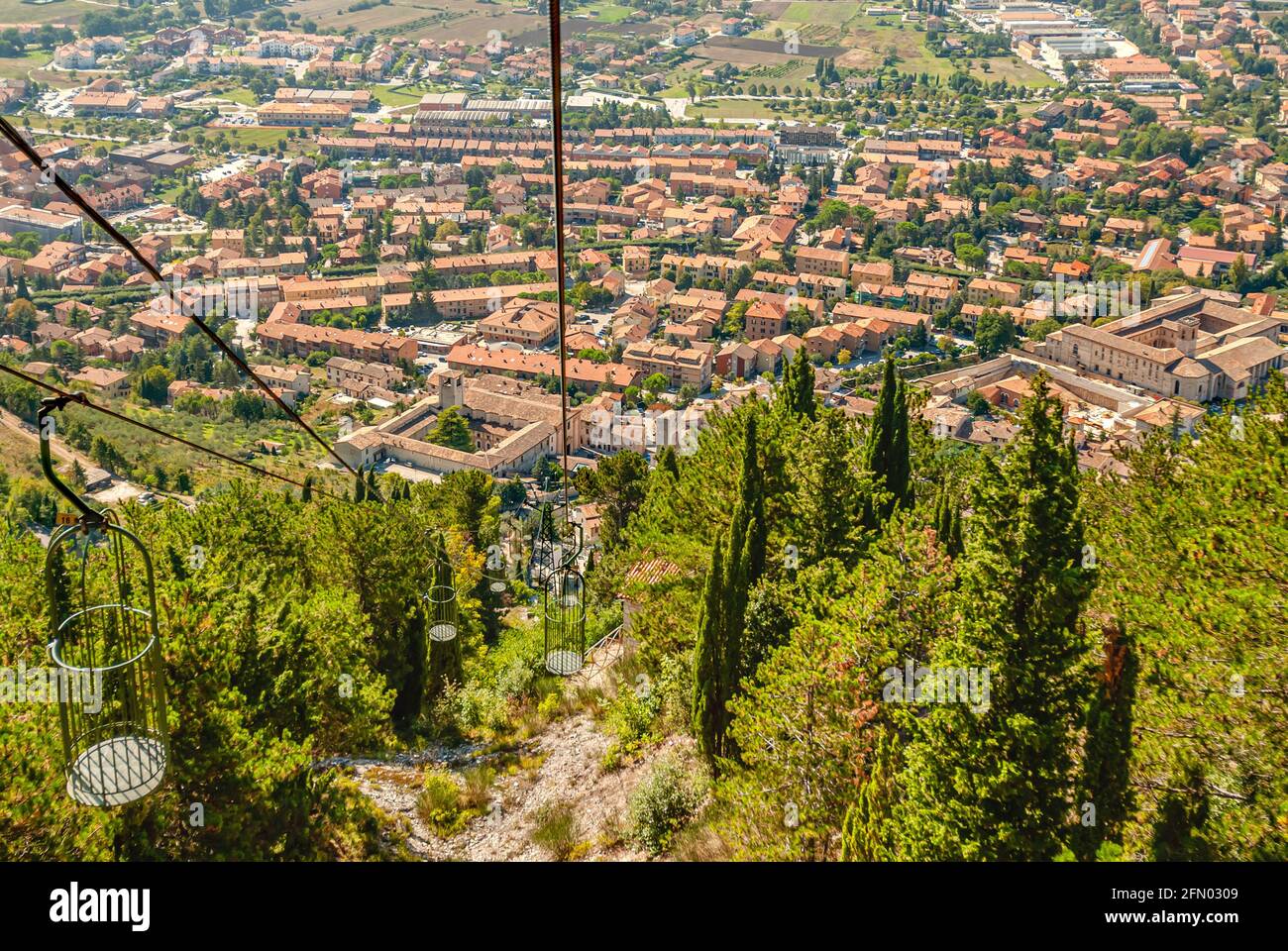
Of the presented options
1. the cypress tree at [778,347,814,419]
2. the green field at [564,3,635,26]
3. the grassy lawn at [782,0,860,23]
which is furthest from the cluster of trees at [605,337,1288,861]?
the green field at [564,3,635,26]

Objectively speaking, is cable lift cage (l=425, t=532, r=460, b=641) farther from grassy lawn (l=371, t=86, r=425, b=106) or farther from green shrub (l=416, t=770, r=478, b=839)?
grassy lawn (l=371, t=86, r=425, b=106)

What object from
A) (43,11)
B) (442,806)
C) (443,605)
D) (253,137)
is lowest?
(442,806)

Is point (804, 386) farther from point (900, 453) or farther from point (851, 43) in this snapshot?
point (851, 43)

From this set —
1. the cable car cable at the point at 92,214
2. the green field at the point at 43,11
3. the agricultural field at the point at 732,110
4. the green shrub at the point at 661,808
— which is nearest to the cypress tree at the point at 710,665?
the green shrub at the point at 661,808

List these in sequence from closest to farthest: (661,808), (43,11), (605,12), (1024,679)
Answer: (1024,679), (661,808), (43,11), (605,12)

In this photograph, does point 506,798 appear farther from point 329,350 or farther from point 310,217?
point 310,217

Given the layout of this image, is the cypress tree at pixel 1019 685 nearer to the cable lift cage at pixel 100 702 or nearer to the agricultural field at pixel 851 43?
the cable lift cage at pixel 100 702

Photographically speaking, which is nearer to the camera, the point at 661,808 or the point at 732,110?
the point at 661,808

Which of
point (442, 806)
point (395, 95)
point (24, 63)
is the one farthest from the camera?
point (24, 63)

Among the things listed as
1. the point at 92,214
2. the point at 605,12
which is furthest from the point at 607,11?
the point at 92,214
